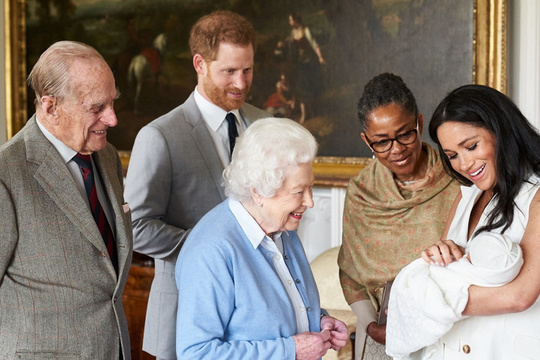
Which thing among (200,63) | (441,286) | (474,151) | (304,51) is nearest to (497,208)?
(474,151)

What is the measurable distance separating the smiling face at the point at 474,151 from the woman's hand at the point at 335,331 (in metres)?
0.79

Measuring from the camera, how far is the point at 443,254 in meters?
2.32

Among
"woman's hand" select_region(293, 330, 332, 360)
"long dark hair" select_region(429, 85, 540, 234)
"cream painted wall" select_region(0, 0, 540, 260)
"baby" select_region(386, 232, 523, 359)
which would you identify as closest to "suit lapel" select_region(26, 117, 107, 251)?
"woman's hand" select_region(293, 330, 332, 360)

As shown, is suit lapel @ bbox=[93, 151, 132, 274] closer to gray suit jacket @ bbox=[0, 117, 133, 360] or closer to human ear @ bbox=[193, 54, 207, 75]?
gray suit jacket @ bbox=[0, 117, 133, 360]

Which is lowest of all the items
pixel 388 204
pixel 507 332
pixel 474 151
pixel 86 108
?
pixel 507 332

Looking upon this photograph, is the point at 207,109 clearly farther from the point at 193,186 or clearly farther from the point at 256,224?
the point at 256,224

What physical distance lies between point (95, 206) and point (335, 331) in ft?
3.59

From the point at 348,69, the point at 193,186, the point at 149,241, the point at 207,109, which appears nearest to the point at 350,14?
the point at 348,69

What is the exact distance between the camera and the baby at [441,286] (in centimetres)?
210

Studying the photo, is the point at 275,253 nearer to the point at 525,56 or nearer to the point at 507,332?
the point at 507,332

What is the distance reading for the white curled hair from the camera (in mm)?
2373

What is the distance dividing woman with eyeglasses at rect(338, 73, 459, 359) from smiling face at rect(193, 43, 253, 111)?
75 cm

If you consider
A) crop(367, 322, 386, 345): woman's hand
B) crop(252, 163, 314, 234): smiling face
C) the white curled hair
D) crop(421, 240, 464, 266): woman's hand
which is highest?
the white curled hair

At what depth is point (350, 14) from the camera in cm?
507
